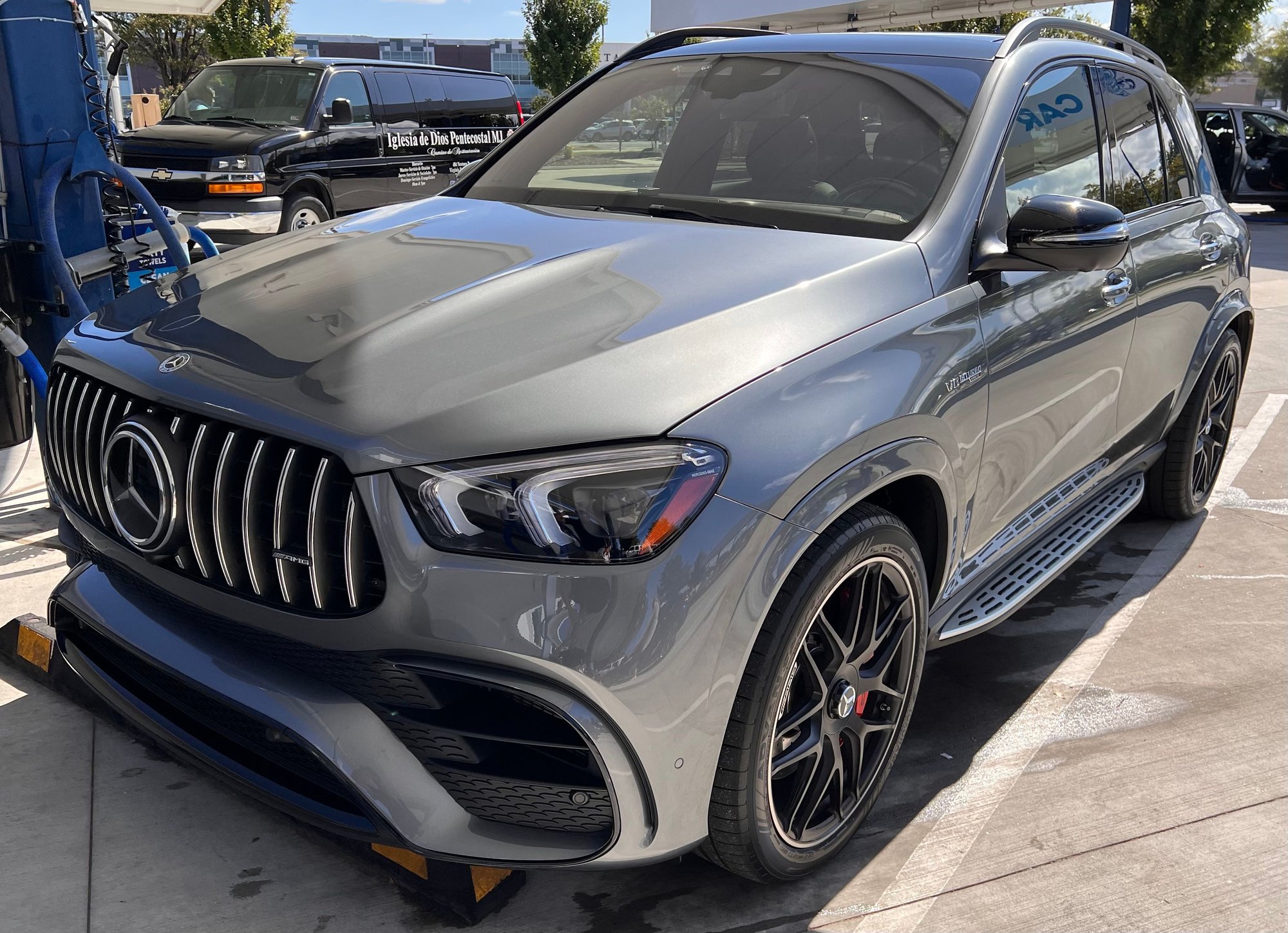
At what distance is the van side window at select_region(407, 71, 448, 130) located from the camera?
1222cm

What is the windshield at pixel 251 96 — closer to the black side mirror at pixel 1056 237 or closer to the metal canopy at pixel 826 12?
the black side mirror at pixel 1056 237

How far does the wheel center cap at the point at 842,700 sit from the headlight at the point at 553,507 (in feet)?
2.35

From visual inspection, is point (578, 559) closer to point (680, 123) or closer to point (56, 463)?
point (56, 463)

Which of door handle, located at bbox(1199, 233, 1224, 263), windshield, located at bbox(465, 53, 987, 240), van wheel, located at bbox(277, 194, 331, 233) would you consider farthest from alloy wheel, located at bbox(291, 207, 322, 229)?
door handle, located at bbox(1199, 233, 1224, 263)

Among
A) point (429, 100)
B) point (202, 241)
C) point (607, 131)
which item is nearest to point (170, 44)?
point (429, 100)

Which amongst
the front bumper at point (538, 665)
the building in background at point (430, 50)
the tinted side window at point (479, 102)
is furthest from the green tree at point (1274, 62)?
the front bumper at point (538, 665)

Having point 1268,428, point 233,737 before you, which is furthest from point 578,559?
point 1268,428

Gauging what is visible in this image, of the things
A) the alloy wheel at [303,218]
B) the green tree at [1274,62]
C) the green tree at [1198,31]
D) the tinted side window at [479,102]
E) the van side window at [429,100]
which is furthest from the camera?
the green tree at [1274,62]

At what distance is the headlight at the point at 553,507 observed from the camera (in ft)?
6.02

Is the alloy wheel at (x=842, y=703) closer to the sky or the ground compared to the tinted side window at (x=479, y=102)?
closer to the ground

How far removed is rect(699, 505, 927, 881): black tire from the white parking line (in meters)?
0.16

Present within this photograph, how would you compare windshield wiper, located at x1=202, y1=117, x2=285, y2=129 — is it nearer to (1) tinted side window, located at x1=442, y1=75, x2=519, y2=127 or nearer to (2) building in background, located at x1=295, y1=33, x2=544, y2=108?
(1) tinted side window, located at x1=442, y1=75, x2=519, y2=127

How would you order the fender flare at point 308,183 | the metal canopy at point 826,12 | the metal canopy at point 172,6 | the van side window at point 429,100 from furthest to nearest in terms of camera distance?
the metal canopy at point 826,12, the van side window at point 429,100, the fender flare at point 308,183, the metal canopy at point 172,6

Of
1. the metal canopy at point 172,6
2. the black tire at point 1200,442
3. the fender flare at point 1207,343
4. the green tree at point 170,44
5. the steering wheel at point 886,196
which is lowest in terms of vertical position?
the black tire at point 1200,442
